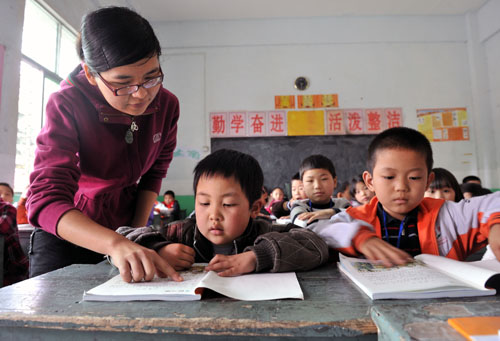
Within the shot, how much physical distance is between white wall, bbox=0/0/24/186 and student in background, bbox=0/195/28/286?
61.5 inches

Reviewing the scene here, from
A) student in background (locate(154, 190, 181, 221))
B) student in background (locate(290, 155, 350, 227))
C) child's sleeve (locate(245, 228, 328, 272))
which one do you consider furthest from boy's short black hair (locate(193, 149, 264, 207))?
student in background (locate(154, 190, 181, 221))

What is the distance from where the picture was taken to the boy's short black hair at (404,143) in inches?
43.4

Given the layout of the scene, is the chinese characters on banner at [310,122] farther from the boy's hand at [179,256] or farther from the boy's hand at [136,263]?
the boy's hand at [136,263]

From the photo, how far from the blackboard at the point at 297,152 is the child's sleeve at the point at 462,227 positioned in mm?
4004

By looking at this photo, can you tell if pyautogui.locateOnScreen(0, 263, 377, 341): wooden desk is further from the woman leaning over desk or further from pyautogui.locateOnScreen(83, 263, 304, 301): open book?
the woman leaning over desk

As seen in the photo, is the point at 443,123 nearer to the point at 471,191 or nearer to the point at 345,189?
the point at 345,189

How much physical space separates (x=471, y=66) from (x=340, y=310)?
20.2ft

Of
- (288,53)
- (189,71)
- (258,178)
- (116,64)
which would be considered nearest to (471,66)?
(288,53)

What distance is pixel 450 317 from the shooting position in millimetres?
398

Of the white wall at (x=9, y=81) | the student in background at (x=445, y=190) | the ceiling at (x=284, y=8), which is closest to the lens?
the student in background at (x=445, y=190)

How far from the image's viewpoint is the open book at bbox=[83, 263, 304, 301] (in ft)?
1.70

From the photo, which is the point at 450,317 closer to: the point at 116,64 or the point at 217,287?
the point at 217,287

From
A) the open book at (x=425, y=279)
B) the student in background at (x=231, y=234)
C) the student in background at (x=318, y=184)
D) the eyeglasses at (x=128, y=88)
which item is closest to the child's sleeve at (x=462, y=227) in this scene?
the open book at (x=425, y=279)

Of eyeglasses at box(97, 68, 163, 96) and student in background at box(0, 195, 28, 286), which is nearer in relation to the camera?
eyeglasses at box(97, 68, 163, 96)
